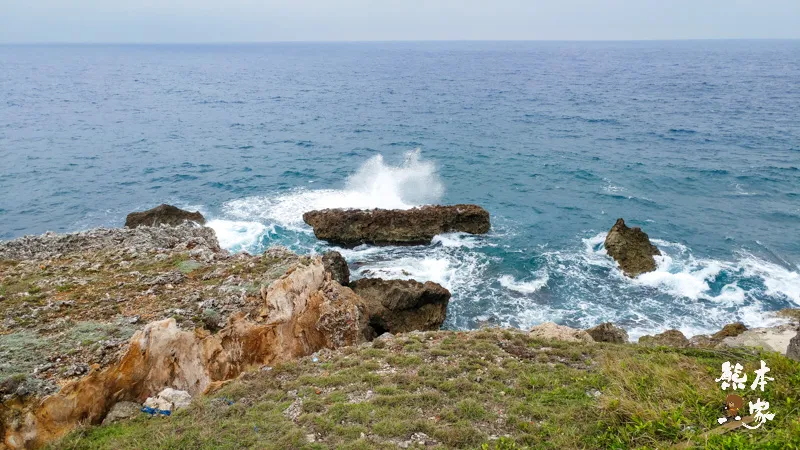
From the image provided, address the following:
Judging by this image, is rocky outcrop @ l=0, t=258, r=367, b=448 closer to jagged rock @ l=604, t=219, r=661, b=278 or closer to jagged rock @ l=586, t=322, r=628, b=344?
jagged rock @ l=586, t=322, r=628, b=344

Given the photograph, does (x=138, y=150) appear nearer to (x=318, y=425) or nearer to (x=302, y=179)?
(x=302, y=179)

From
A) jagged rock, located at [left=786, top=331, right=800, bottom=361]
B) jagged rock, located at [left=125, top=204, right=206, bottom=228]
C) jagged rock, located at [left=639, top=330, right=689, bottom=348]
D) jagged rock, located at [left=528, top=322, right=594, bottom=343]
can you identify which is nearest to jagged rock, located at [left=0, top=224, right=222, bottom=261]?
jagged rock, located at [left=125, top=204, right=206, bottom=228]

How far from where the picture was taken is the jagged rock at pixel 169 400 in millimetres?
10648

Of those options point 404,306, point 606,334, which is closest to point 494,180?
point 404,306

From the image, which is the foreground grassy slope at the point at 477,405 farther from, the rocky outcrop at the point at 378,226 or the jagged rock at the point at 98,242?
the rocky outcrop at the point at 378,226

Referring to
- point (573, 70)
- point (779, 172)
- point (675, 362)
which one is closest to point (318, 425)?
point (675, 362)

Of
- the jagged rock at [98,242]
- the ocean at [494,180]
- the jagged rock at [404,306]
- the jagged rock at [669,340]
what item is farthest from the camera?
the ocean at [494,180]

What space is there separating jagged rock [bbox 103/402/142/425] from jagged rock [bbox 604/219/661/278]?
79.3 feet

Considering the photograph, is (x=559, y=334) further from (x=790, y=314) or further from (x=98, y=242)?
(x=98, y=242)

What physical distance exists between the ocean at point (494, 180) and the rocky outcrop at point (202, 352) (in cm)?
851

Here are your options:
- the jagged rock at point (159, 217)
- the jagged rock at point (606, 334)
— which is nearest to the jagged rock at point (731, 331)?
the jagged rock at point (606, 334)

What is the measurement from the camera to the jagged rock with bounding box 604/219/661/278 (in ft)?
85.5

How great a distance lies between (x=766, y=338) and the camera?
17.9m

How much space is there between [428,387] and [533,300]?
47.5 feet
